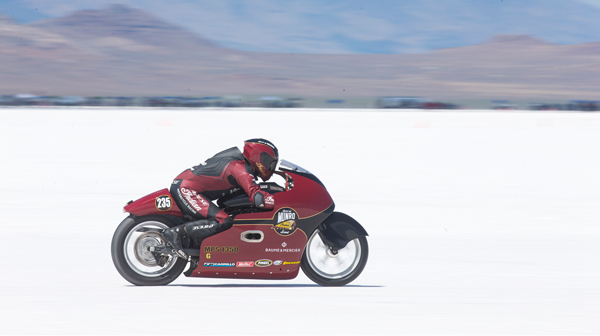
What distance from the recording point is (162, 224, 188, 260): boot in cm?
636

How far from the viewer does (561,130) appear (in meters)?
24.3

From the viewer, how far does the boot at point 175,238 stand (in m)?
6.36

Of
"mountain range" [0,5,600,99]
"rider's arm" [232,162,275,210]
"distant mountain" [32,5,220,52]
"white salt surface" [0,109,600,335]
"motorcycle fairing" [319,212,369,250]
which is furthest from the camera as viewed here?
"distant mountain" [32,5,220,52]

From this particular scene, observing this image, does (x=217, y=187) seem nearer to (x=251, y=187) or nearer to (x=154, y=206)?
(x=251, y=187)

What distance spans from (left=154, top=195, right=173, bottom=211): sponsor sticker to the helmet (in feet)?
2.30

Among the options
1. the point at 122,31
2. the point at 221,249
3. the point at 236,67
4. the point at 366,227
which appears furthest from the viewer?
the point at 122,31

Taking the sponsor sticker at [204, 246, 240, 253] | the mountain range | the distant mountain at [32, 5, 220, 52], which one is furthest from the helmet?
the distant mountain at [32, 5, 220, 52]

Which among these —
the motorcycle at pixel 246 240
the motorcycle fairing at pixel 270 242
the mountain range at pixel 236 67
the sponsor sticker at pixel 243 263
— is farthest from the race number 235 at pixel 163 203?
the mountain range at pixel 236 67

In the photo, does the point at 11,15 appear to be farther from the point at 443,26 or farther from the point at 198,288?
the point at 198,288

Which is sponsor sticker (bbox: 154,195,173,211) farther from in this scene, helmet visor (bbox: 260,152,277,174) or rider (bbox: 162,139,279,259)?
helmet visor (bbox: 260,152,277,174)

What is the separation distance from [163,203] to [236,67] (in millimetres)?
84903

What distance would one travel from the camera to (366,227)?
9.88m

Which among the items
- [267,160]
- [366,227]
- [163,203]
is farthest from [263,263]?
[366,227]

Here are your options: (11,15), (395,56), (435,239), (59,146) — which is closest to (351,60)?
(395,56)
